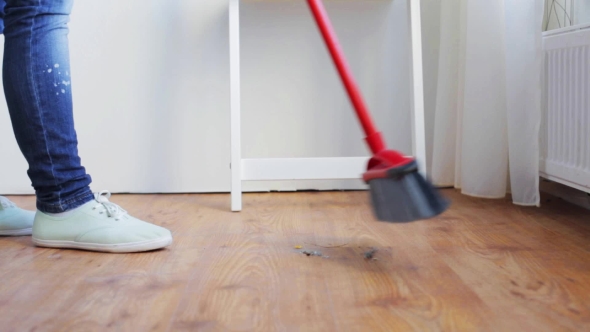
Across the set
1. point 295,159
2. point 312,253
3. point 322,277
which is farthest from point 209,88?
point 322,277

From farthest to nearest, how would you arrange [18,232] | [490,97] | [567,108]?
[490,97], [567,108], [18,232]

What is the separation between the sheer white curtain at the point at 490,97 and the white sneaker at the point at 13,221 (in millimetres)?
1035

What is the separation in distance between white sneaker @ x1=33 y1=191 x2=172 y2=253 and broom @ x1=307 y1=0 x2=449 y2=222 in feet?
1.39

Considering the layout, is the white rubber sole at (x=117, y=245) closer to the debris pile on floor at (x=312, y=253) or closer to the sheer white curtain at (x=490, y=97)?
the debris pile on floor at (x=312, y=253)

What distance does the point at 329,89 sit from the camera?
6.30 ft

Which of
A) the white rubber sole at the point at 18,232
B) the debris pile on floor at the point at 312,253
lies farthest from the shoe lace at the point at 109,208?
the debris pile on floor at the point at 312,253

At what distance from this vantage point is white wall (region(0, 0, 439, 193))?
6.14 ft

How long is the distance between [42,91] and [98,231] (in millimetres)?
266

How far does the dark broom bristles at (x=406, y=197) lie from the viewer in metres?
0.99

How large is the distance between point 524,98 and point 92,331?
1137mm

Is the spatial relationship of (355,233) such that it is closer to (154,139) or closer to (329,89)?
(329,89)

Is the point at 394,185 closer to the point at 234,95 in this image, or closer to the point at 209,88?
the point at 234,95

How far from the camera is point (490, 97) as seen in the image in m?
1.64

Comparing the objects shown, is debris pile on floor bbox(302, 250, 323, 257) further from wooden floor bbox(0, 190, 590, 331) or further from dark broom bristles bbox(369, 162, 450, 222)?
dark broom bristles bbox(369, 162, 450, 222)
